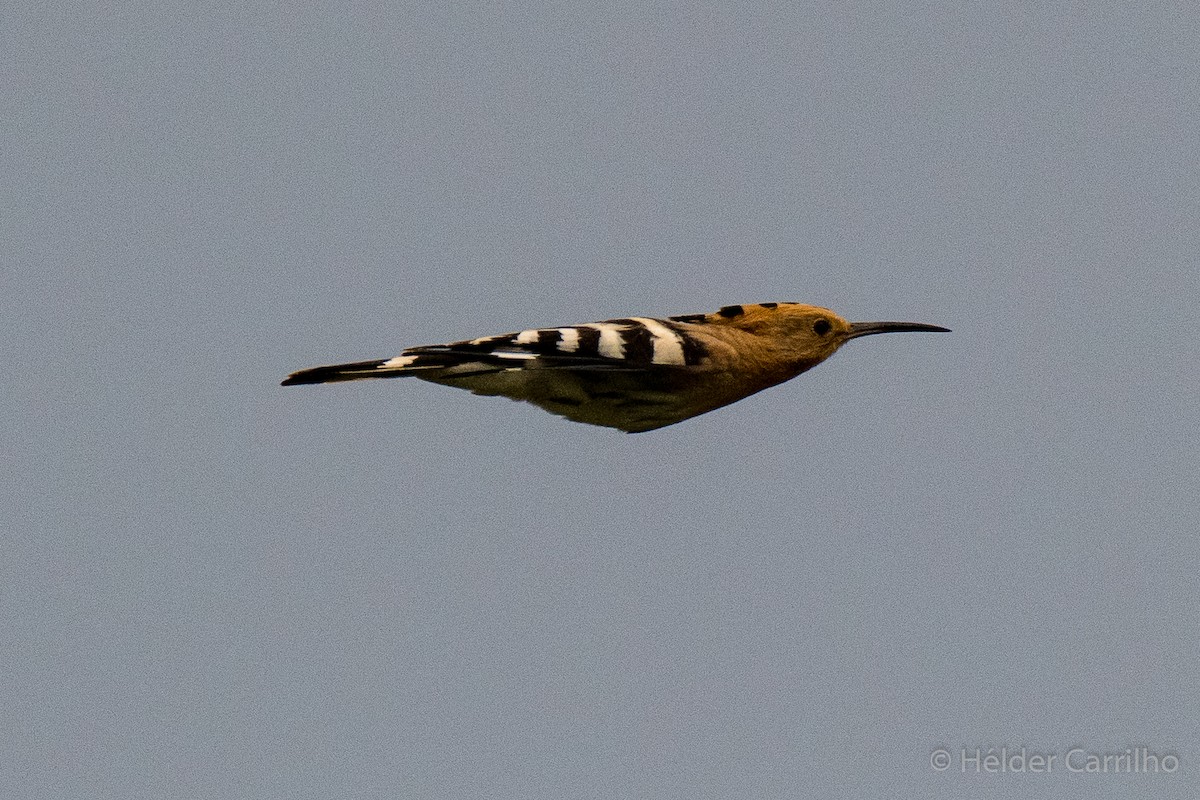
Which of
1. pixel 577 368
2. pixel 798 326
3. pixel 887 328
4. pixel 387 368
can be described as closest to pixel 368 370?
pixel 387 368

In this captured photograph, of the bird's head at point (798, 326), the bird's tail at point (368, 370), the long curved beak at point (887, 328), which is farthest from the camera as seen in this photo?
the long curved beak at point (887, 328)

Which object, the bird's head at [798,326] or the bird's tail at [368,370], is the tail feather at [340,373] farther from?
the bird's head at [798,326]

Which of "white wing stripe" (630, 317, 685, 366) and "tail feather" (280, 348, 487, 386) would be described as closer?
"tail feather" (280, 348, 487, 386)

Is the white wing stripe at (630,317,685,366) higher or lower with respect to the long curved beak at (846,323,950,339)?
lower

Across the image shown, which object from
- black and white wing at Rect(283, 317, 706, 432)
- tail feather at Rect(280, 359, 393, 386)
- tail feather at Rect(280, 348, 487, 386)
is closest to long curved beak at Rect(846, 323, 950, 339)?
black and white wing at Rect(283, 317, 706, 432)

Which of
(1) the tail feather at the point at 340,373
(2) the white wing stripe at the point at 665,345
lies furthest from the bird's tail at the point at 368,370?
(2) the white wing stripe at the point at 665,345

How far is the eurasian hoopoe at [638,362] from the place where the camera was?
291 inches

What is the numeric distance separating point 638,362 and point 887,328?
1.55m

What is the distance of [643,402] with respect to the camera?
7789 mm

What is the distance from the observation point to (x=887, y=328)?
8422 mm

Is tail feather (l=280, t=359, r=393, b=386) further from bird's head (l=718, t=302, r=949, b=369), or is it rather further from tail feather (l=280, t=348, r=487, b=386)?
bird's head (l=718, t=302, r=949, b=369)

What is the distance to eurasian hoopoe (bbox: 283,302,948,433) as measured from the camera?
24.2 feet

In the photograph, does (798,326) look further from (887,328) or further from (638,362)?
(638,362)

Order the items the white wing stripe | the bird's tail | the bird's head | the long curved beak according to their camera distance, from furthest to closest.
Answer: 1. the long curved beak
2. the bird's head
3. the white wing stripe
4. the bird's tail
